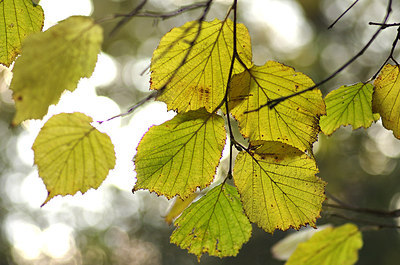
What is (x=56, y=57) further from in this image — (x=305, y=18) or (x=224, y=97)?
(x=305, y=18)

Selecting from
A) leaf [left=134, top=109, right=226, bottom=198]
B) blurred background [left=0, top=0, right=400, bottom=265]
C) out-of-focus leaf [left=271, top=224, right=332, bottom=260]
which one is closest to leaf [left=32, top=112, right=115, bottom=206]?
leaf [left=134, top=109, right=226, bottom=198]

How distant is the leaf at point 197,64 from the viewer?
1.55 feet

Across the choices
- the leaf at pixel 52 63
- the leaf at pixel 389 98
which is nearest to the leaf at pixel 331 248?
the leaf at pixel 389 98

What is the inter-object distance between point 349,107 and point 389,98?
101 millimetres

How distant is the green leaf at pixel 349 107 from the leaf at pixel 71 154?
353 millimetres

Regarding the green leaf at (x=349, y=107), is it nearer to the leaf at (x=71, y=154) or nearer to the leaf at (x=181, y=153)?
the leaf at (x=181, y=153)

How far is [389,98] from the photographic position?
1.65 feet

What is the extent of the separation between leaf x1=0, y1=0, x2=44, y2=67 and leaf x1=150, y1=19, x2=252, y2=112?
6.6 inches

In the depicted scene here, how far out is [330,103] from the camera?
0.60 m

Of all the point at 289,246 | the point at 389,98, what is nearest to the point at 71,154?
the point at 389,98

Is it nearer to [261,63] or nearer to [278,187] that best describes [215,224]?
[278,187]

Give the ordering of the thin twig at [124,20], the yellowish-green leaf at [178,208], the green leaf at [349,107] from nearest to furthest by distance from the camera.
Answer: the thin twig at [124,20] → the green leaf at [349,107] → the yellowish-green leaf at [178,208]

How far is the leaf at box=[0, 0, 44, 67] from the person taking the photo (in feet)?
1.59

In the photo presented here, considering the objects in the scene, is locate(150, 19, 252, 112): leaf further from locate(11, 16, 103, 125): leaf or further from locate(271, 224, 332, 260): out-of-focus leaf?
locate(271, 224, 332, 260): out-of-focus leaf
